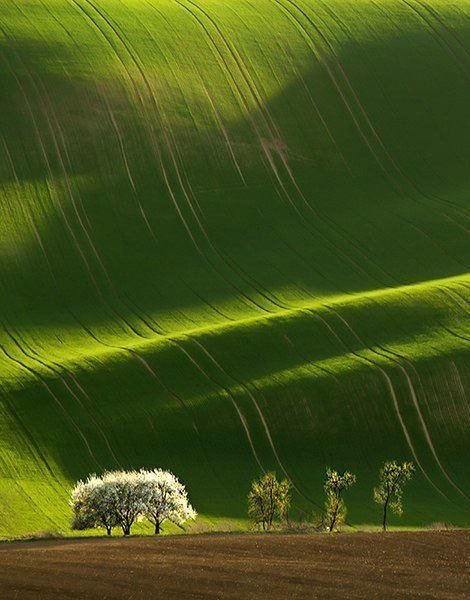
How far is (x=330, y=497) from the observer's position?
6350 cm

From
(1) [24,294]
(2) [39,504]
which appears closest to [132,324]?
(1) [24,294]

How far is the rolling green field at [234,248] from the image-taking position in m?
73.2

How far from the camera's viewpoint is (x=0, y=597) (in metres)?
34.2

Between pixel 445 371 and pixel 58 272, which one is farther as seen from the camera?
pixel 58 272

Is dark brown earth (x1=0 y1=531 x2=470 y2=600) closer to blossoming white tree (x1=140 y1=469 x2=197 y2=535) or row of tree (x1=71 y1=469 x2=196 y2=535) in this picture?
row of tree (x1=71 y1=469 x2=196 y2=535)

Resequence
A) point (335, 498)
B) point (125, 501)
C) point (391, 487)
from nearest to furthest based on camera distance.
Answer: point (125, 501) → point (335, 498) → point (391, 487)

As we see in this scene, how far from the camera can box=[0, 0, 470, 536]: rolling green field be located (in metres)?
73.2

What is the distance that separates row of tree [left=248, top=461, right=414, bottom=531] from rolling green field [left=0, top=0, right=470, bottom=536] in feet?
3.39

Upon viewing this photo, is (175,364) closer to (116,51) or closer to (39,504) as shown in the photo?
(39,504)

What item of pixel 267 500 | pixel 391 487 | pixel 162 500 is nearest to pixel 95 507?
pixel 162 500

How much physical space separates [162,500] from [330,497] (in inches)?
324

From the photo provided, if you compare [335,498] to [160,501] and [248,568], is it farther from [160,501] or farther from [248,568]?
[248,568]

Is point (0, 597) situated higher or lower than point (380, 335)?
lower

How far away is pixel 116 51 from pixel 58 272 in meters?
29.9
